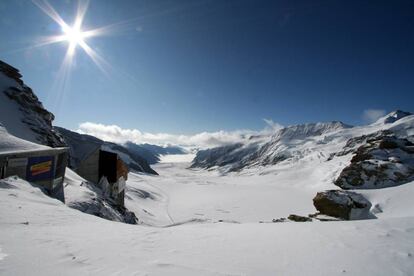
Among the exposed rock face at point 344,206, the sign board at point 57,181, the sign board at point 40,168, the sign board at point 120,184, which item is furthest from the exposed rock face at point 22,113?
the exposed rock face at point 344,206

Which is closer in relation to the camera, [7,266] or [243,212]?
[7,266]

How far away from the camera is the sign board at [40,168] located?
38.2ft

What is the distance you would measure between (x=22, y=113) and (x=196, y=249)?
31.6 metres

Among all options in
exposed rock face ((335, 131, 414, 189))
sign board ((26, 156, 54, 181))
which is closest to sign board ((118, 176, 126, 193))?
sign board ((26, 156, 54, 181))

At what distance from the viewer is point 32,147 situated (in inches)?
485

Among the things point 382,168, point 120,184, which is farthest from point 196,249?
point 382,168

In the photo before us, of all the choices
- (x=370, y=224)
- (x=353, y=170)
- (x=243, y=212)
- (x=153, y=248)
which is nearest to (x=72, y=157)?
(x=243, y=212)

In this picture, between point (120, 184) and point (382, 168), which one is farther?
point (382, 168)

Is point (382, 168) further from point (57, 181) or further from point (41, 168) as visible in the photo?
point (41, 168)

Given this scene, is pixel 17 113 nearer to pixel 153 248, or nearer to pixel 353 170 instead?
pixel 153 248

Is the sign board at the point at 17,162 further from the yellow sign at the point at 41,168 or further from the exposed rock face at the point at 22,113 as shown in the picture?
the exposed rock face at the point at 22,113

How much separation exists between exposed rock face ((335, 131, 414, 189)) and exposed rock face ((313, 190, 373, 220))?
2872 centimetres

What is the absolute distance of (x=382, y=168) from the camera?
46.9 meters

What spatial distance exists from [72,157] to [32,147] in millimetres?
20641
